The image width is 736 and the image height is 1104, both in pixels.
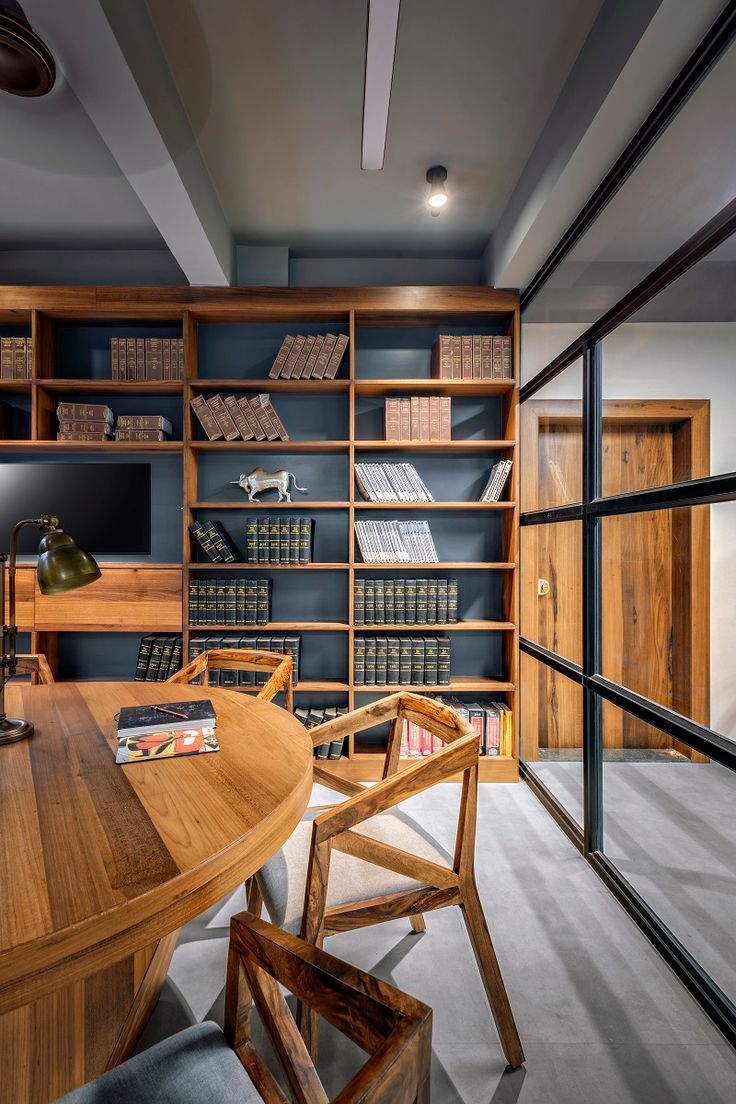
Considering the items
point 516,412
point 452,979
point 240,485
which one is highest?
point 516,412

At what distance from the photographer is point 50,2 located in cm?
138

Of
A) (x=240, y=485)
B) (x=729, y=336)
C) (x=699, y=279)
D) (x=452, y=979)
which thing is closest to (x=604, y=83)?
(x=699, y=279)

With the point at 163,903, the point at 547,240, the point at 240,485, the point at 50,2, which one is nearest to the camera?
the point at 163,903

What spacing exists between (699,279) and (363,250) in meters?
2.08

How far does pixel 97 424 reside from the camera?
9.86 feet

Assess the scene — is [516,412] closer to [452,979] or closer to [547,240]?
[547,240]

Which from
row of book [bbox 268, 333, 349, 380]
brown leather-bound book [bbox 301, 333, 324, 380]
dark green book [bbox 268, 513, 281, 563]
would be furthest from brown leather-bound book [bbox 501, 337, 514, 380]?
dark green book [bbox 268, 513, 281, 563]

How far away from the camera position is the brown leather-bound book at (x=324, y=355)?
2998mm

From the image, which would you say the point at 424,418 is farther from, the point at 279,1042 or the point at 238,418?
the point at 279,1042

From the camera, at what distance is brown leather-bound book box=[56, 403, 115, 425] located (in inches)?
118

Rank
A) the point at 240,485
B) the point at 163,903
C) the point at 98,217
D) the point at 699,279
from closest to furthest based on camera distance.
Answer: the point at 163,903, the point at 699,279, the point at 98,217, the point at 240,485

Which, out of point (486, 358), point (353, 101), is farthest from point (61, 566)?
point (486, 358)

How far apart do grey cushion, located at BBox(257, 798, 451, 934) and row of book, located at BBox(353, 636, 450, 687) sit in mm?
1516

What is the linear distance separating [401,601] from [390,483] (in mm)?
653
